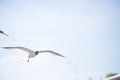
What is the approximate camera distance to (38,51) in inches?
663

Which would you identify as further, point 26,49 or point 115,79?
point 115,79

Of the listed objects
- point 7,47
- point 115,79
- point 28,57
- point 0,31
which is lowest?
point 115,79

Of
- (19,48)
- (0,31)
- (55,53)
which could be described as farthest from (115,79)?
(0,31)

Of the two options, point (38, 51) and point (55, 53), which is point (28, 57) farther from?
point (55, 53)

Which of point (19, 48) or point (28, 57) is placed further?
point (28, 57)

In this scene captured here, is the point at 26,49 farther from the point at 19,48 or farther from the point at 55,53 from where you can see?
the point at 55,53

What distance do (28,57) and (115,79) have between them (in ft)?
54.5

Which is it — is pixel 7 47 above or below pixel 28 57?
above

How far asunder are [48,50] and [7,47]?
11.1 ft

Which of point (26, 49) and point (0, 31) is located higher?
point (0, 31)

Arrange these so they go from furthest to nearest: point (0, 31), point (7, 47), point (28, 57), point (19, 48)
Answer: point (28, 57) < point (19, 48) < point (7, 47) < point (0, 31)

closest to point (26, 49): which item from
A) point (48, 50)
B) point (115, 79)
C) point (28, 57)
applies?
point (28, 57)

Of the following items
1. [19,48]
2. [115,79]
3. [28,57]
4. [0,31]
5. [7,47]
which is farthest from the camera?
[115,79]

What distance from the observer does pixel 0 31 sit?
Result: 12.6 metres
